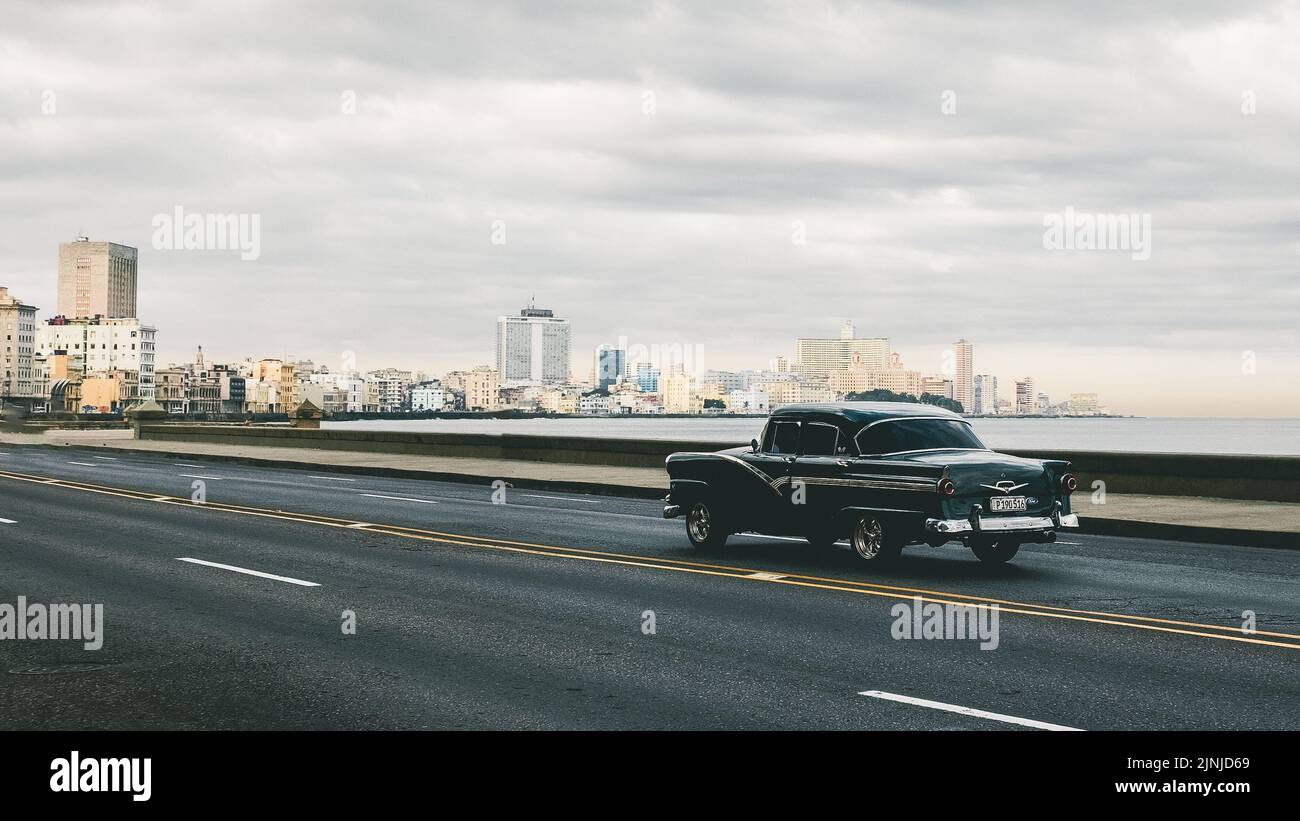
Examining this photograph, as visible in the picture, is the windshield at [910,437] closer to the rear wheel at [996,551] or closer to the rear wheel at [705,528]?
the rear wheel at [996,551]

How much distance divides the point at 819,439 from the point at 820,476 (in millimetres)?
505

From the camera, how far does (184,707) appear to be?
7742 mm

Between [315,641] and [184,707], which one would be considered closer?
[184,707]

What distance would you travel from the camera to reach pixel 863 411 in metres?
15.2

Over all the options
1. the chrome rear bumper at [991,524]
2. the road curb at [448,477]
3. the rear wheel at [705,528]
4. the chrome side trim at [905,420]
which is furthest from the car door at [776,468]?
the road curb at [448,477]

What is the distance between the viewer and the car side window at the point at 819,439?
591 inches

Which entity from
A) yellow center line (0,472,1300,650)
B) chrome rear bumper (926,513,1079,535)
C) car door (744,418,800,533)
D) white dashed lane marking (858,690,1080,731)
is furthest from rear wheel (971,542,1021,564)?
white dashed lane marking (858,690,1080,731)

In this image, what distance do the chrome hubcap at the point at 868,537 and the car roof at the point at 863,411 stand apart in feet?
3.89

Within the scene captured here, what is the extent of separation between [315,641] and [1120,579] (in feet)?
27.0

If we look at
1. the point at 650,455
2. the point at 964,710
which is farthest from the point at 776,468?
the point at 650,455

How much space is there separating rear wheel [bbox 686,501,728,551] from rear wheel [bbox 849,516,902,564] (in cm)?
202

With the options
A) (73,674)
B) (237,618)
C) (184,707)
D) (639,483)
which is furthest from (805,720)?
(639,483)

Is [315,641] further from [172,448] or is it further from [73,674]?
[172,448]
